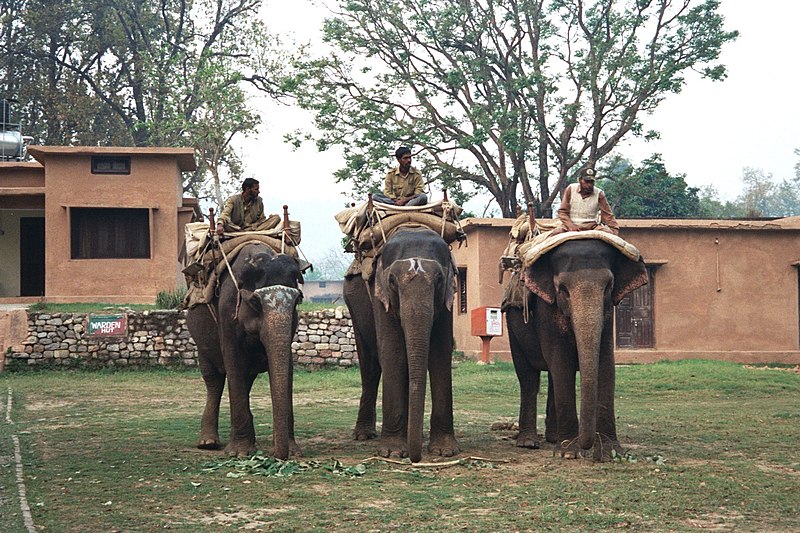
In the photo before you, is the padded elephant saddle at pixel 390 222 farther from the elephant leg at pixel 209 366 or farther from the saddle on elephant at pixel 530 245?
the elephant leg at pixel 209 366

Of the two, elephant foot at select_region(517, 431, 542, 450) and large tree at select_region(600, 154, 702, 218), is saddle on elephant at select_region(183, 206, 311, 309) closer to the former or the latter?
elephant foot at select_region(517, 431, 542, 450)

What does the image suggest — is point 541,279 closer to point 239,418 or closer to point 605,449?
point 605,449

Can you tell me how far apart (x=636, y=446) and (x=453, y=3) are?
2715cm

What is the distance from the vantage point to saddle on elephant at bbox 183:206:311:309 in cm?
1091

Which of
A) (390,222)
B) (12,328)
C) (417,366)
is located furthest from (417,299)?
(12,328)

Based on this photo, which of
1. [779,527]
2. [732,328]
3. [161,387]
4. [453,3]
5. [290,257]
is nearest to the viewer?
[779,527]

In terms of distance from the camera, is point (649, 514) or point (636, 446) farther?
point (636, 446)

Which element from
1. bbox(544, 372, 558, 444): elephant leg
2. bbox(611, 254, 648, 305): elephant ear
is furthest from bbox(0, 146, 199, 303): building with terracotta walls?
bbox(611, 254, 648, 305): elephant ear

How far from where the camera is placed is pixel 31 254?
31.5m

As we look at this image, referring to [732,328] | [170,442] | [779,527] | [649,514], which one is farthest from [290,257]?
[732,328]

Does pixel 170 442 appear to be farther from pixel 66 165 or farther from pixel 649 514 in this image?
pixel 66 165

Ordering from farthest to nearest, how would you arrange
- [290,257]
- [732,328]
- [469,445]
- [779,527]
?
[732,328] < [469,445] < [290,257] < [779,527]

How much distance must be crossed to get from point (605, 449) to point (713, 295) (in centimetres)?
1891

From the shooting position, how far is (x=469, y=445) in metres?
11.5
